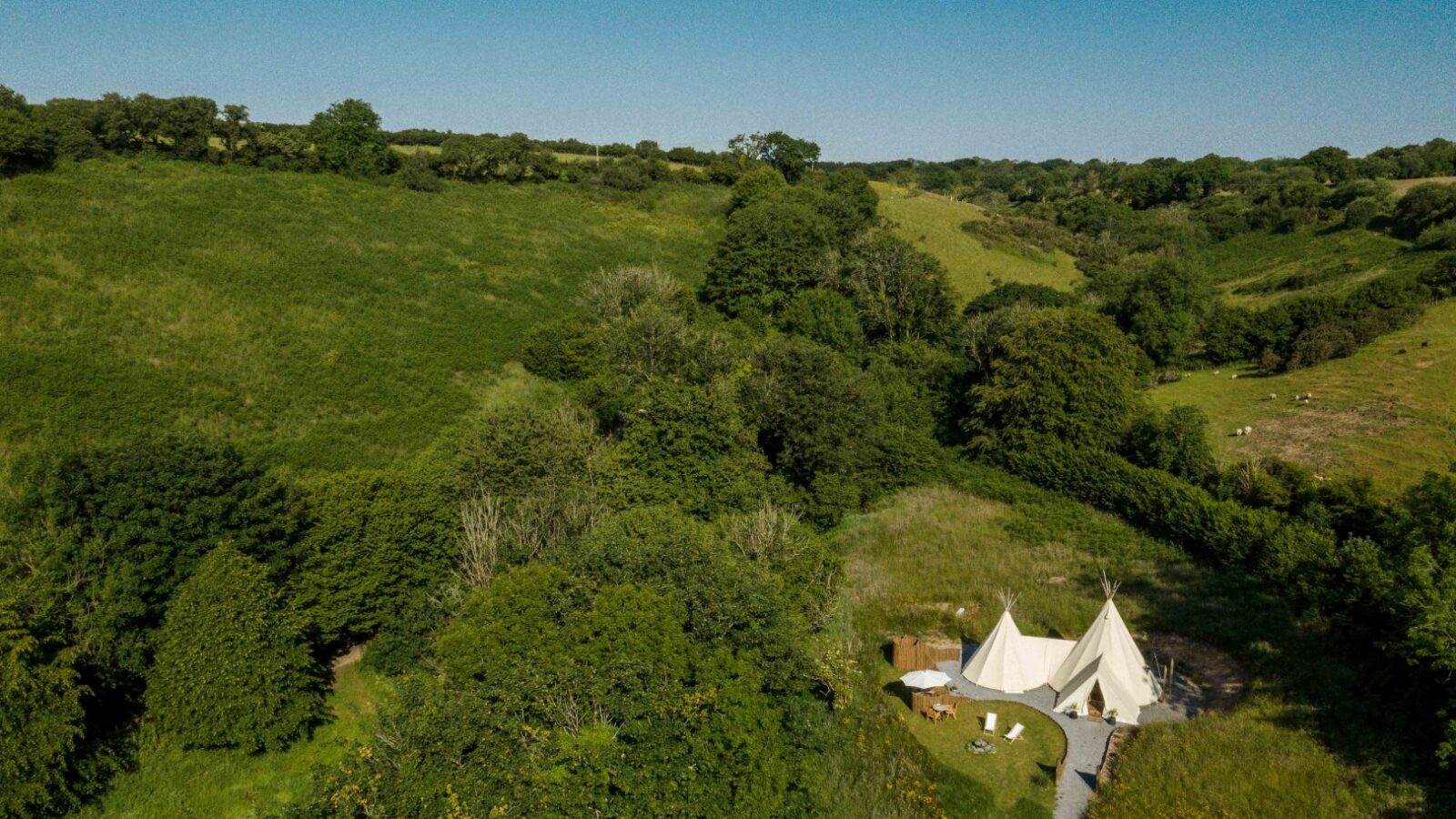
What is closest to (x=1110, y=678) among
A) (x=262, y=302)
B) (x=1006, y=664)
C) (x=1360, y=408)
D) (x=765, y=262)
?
(x=1006, y=664)

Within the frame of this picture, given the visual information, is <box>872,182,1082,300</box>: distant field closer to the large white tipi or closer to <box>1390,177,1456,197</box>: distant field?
<box>1390,177,1456,197</box>: distant field

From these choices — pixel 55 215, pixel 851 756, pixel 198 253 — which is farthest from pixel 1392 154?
pixel 55 215

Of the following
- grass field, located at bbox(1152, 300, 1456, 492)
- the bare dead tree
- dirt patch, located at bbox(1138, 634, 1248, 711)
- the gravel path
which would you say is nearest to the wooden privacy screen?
the gravel path

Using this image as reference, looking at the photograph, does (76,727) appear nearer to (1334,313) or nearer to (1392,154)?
(1334,313)

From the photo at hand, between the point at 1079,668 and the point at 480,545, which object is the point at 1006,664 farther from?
the point at 480,545

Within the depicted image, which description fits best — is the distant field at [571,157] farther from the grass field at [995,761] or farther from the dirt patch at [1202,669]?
the grass field at [995,761]

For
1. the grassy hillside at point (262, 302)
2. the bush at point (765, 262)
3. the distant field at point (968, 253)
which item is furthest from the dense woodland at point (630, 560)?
the distant field at point (968, 253)
